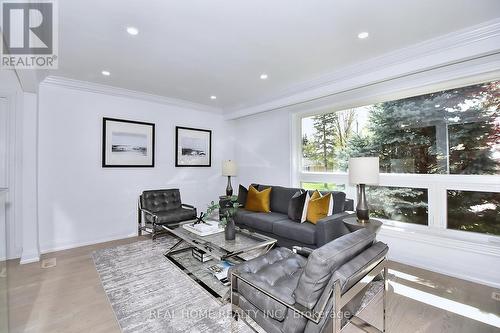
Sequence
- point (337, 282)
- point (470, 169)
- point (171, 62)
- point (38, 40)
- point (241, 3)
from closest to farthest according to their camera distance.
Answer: point (337, 282), point (241, 3), point (38, 40), point (470, 169), point (171, 62)

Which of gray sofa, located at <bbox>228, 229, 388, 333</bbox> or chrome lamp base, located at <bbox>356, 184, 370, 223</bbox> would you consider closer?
gray sofa, located at <bbox>228, 229, 388, 333</bbox>

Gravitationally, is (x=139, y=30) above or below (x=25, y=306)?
above

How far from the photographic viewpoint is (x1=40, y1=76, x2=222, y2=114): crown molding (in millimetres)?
3609

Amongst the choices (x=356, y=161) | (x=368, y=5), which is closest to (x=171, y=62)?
(x=368, y=5)

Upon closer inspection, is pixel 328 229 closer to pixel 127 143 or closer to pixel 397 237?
pixel 397 237

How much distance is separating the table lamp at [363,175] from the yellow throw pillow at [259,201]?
5.57 feet

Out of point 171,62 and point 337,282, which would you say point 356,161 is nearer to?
point 337,282

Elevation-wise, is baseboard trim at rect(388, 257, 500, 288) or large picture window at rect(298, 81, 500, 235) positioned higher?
large picture window at rect(298, 81, 500, 235)

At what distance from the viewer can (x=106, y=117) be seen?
4.07 metres

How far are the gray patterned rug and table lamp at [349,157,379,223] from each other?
5.64 feet

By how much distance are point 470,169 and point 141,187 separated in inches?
198

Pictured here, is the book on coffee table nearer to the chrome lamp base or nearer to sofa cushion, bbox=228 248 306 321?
sofa cushion, bbox=228 248 306 321

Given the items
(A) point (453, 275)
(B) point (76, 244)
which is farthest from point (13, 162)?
(A) point (453, 275)

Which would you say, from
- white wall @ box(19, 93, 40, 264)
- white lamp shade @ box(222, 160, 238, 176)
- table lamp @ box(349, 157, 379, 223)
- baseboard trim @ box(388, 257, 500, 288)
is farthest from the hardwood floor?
white lamp shade @ box(222, 160, 238, 176)
